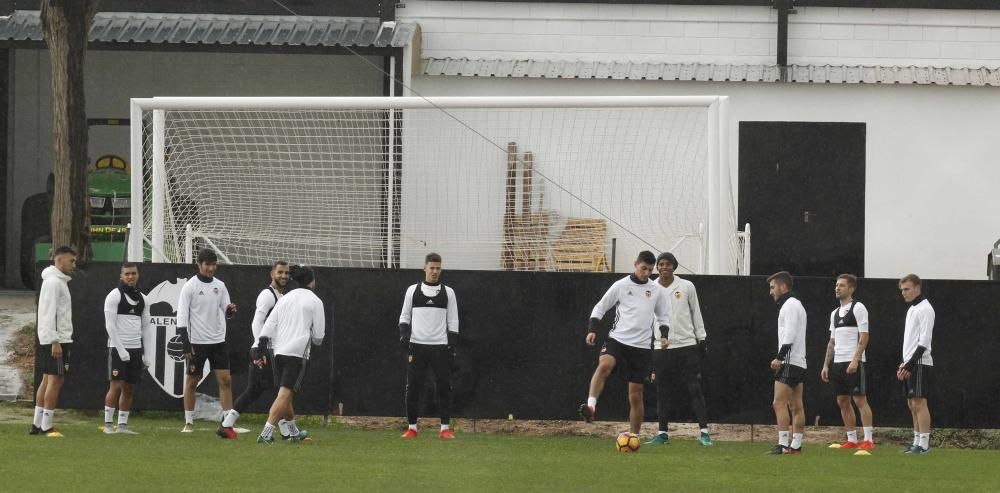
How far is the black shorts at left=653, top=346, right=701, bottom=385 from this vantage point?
15.1m

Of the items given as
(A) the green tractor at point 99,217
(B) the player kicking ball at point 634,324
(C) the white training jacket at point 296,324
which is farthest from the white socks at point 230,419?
(A) the green tractor at point 99,217

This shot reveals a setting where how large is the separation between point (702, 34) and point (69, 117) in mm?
9610

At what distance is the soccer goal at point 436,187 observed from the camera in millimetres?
18016

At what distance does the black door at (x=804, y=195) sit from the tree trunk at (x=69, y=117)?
9569 millimetres

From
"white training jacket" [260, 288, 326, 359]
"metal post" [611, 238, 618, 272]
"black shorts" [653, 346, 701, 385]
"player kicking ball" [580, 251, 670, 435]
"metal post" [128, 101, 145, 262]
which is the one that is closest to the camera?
"white training jacket" [260, 288, 326, 359]

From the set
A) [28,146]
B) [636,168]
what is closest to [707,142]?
[636,168]

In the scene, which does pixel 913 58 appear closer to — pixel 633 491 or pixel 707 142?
pixel 707 142

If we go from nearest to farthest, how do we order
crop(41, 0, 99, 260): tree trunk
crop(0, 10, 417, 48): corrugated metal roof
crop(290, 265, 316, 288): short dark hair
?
crop(290, 265, 316, 288): short dark hair
crop(41, 0, 99, 260): tree trunk
crop(0, 10, 417, 48): corrugated metal roof

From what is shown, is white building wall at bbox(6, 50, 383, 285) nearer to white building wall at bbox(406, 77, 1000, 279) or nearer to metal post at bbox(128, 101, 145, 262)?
white building wall at bbox(406, 77, 1000, 279)

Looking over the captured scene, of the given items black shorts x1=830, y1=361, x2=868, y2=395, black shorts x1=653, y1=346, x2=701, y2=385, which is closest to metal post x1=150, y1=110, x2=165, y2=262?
black shorts x1=653, y1=346, x2=701, y2=385

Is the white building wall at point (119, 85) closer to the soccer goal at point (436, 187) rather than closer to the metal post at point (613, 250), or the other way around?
the soccer goal at point (436, 187)

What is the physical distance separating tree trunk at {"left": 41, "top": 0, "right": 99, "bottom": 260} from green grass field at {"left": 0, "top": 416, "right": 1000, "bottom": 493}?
413 centimetres

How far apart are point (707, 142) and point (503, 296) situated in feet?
10.4

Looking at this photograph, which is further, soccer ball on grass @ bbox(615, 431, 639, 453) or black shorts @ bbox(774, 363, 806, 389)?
black shorts @ bbox(774, 363, 806, 389)
